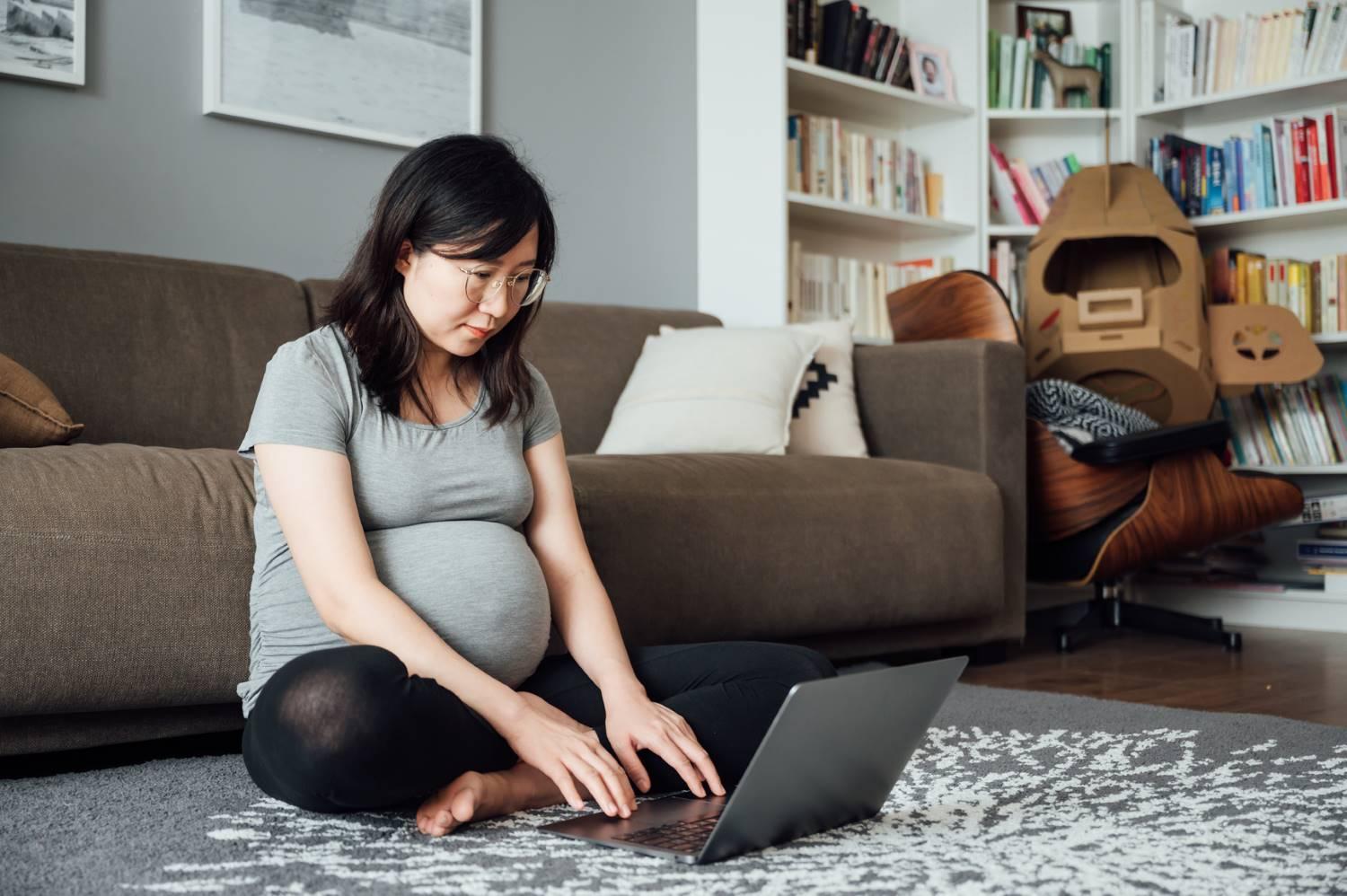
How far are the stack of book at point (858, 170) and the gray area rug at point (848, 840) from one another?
2333 mm

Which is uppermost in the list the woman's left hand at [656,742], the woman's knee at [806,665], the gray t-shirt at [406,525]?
the gray t-shirt at [406,525]

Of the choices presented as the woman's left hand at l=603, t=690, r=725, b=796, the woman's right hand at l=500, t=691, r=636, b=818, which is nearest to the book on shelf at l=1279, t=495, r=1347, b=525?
the woman's left hand at l=603, t=690, r=725, b=796

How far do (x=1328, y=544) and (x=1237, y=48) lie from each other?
1503 mm

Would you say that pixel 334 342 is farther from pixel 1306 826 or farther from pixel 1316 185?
pixel 1316 185

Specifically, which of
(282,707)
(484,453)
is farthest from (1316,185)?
(282,707)

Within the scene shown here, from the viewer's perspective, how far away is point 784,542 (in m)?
2.45

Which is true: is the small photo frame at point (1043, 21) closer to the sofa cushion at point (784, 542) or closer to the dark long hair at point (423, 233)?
the sofa cushion at point (784, 542)

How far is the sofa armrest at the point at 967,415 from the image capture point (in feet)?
9.59

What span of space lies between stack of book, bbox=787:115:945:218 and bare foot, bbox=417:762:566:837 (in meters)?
2.62

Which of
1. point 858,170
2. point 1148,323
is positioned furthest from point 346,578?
point 858,170

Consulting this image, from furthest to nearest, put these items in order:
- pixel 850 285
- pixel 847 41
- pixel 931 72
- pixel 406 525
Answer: pixel 931 72 < pixel 850 285 < pixel 847 41 < pixel 406 525

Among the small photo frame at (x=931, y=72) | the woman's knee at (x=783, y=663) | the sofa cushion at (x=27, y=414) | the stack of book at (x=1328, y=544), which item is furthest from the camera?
the small photo frame at (x=931, y=72)

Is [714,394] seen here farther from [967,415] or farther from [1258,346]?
[1258,346]

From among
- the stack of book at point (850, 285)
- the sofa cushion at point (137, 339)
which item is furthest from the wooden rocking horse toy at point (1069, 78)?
the sofa cushion at point (137, 339)
